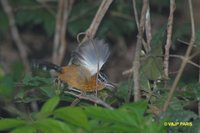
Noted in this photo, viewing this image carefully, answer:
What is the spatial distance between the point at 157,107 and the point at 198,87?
18cm

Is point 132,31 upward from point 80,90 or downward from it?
upward

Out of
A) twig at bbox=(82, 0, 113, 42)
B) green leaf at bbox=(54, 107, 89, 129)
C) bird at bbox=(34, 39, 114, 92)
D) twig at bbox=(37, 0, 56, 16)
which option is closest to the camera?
green leaf at bbox=(54, 107, 89, 129)

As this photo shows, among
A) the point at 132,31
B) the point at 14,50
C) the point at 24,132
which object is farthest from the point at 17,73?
the point at 14,50

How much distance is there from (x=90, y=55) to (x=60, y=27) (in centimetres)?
177

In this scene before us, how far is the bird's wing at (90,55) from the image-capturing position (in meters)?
2.50

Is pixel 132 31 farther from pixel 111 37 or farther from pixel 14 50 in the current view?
pixel 14 50

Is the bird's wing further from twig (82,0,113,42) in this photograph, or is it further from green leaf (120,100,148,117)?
green leaf (120,100,148,117)

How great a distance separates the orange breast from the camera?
7.96 ft

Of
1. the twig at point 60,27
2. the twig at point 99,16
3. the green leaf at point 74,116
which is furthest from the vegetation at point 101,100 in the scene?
the twig at point 99,16

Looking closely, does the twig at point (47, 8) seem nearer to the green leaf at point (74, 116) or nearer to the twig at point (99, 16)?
the twig at point (99, 16)

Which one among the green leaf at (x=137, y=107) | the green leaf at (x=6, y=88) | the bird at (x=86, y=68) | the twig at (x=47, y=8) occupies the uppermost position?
the twig at (x=47, y=8)

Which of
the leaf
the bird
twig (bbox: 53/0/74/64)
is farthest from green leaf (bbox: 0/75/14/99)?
twig (bbox: 53/0/74/64)

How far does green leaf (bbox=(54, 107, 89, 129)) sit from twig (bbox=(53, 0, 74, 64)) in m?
2.58

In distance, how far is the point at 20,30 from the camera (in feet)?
17.8
